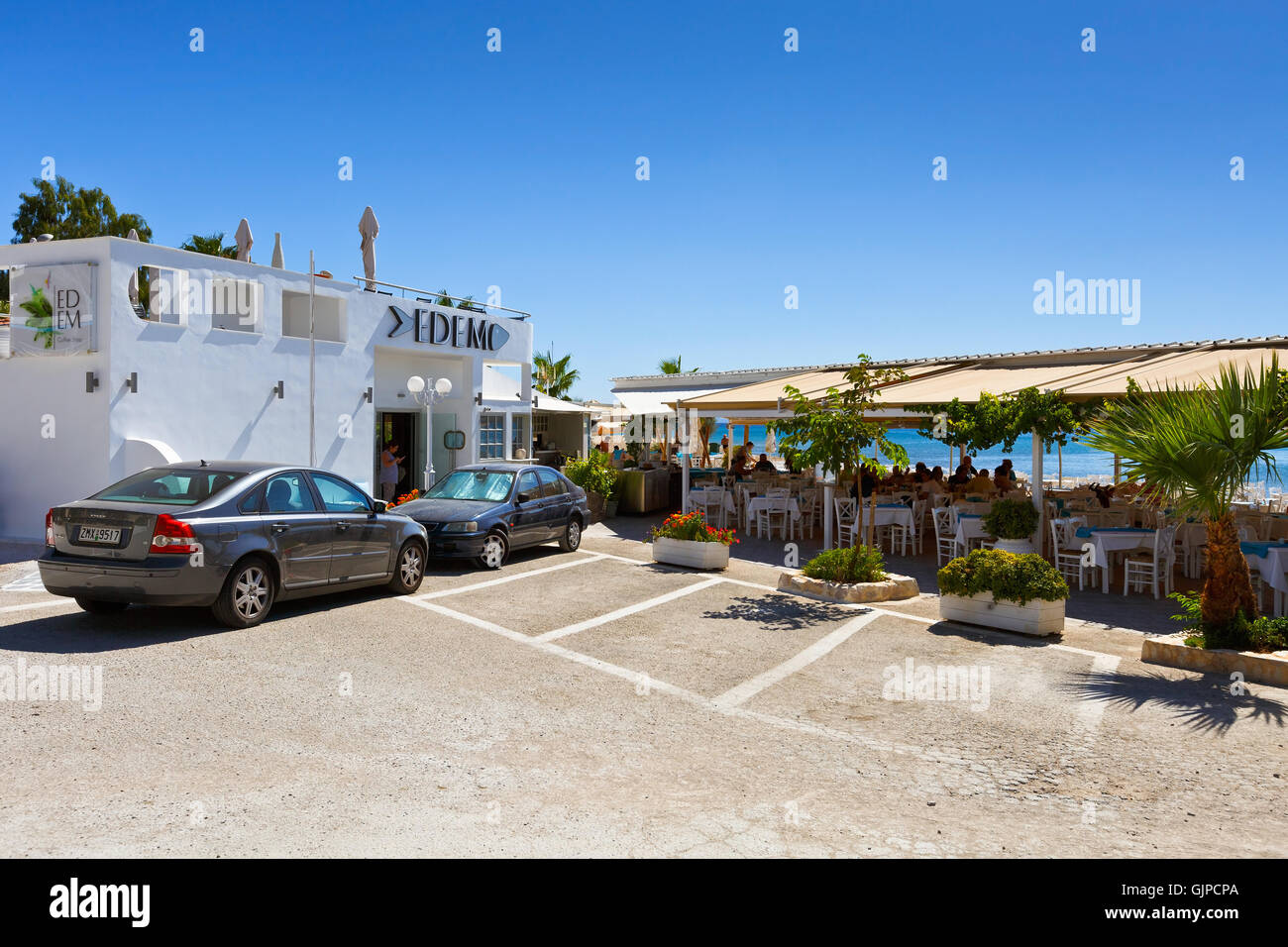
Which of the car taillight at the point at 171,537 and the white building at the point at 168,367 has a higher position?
→ the white building at the point at 168,367

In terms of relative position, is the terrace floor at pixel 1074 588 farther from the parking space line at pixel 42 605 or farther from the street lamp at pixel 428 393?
the parking space line at pixel 42 605

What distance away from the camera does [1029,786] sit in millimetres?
5016

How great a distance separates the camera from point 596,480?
19984 mm

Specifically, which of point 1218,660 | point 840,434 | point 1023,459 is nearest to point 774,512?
point 840,434

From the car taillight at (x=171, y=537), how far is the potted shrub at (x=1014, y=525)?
10184 millimetres

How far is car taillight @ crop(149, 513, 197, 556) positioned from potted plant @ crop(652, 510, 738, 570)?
7.27m

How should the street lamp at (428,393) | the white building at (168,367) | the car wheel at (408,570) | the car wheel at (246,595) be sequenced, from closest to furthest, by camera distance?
the car wheel at (246,595) < the car wheel at (408,570) < the white building at (168,367) < the street lamp at (428,393)

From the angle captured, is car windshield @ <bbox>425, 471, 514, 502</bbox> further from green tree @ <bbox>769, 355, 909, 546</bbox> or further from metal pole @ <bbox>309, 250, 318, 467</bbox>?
green tree @ <bbox>769, 355, 909, 546</bbox>

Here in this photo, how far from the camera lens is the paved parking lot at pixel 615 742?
4230mm

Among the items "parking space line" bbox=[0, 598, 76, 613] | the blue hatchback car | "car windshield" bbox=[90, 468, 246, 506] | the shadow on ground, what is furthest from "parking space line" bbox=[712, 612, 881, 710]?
"parking space line" bbox=[0, 598, 76, 613]

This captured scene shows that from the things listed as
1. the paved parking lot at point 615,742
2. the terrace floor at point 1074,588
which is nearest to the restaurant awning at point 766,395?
the terrace floor at point 1074,588
